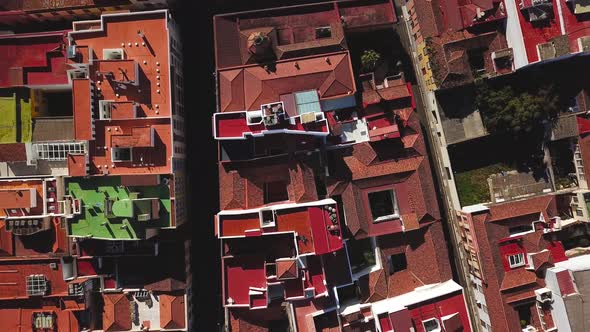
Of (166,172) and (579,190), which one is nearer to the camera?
(166,172)

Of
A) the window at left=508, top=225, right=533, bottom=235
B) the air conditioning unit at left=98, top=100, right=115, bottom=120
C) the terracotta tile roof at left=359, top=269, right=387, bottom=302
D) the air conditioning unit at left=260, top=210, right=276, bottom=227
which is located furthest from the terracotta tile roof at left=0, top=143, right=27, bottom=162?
the window at left=508, top=225, right=533, bottom=235

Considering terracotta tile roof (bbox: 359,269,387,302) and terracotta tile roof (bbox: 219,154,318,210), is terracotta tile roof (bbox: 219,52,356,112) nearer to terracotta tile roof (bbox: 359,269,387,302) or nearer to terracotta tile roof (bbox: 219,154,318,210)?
terracotta tile roof (bbox: 219,154,318,210)

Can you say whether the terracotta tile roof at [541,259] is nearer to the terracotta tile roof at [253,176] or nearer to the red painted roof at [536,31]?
the red painted roof at [536,31]

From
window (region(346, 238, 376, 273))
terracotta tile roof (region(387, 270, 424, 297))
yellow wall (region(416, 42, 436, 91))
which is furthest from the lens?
window (region(346, 238, 376, 273))

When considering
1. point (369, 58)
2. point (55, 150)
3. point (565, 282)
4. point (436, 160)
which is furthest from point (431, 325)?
point (55, 150)

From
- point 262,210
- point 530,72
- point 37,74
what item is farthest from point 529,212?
point 37,74

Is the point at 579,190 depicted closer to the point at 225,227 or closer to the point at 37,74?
the point at 225,227
